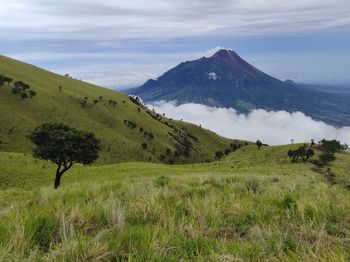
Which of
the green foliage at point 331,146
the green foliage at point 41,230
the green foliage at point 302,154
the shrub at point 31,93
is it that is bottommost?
the green foliage at point 302,154

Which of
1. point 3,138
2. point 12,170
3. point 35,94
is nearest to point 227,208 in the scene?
point 12,170

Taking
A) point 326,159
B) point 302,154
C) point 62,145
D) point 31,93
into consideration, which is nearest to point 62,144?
point 62,145

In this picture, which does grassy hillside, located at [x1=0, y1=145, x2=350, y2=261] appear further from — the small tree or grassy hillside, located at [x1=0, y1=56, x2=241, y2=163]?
grassy hillside, located at [x1=0, y1=56, x2=241, y2=163]

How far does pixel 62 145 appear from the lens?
49.0 metres

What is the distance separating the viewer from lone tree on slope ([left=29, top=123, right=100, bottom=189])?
161 ft

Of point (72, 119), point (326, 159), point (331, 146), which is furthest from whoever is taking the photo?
point (72, 119)

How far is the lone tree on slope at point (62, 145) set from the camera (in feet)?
161

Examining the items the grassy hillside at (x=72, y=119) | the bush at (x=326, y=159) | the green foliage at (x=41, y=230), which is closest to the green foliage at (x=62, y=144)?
the green foliage at (x=41, y=230)

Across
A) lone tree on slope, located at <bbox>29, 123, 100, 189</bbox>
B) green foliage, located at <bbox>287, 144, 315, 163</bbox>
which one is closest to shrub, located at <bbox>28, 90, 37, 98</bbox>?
green foliage, located at <bbox>287, 144, 315, 163</bbox>

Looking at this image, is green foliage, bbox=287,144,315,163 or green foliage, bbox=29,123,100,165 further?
green foliage, bbox=287,144,315,163

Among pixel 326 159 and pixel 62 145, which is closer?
pixel 62 145

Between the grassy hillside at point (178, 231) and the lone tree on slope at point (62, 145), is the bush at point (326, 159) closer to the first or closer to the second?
the lone tree on slope at point (62, 145)

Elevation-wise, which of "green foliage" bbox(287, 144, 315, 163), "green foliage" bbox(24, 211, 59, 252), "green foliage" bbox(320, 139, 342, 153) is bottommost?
"green foliage" bbox(287, 144, 315, 163)

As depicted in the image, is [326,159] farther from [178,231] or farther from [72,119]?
[72,119]
